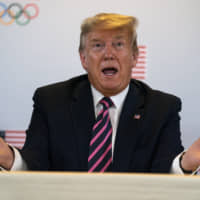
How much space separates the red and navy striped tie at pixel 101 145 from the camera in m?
1.28

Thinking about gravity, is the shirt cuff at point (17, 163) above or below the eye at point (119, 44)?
below

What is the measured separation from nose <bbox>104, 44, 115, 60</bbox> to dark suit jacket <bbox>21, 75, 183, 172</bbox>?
0.16m

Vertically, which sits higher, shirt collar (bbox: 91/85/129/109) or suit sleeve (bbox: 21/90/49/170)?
shirt collar (bbox: 91/85/129/109)

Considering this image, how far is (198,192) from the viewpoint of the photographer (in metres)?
0.40

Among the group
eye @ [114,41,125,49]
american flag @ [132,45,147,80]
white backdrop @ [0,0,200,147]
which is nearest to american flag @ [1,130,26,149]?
white backdrop @ [0,0,200,147]

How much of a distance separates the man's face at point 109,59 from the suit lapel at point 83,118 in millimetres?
63

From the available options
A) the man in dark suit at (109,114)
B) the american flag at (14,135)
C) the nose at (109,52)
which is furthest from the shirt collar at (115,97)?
the american flag at (14,135)

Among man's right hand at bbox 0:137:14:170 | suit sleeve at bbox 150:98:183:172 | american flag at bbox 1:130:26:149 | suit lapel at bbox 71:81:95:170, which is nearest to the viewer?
man's right hand at bbox 0:137:14:170

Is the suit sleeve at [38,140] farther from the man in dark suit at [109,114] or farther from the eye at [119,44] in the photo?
the eye at [119,44]

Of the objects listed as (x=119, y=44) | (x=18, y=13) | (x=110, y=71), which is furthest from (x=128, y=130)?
(x=18, y=13)

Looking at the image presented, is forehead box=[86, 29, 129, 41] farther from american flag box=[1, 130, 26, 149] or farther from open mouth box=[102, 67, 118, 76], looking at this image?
american flag box=[1, 130, 26, 149]

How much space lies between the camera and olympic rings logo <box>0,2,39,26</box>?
2.83m

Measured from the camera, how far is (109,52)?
1.42 m

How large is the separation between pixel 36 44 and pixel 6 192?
8.27ft
